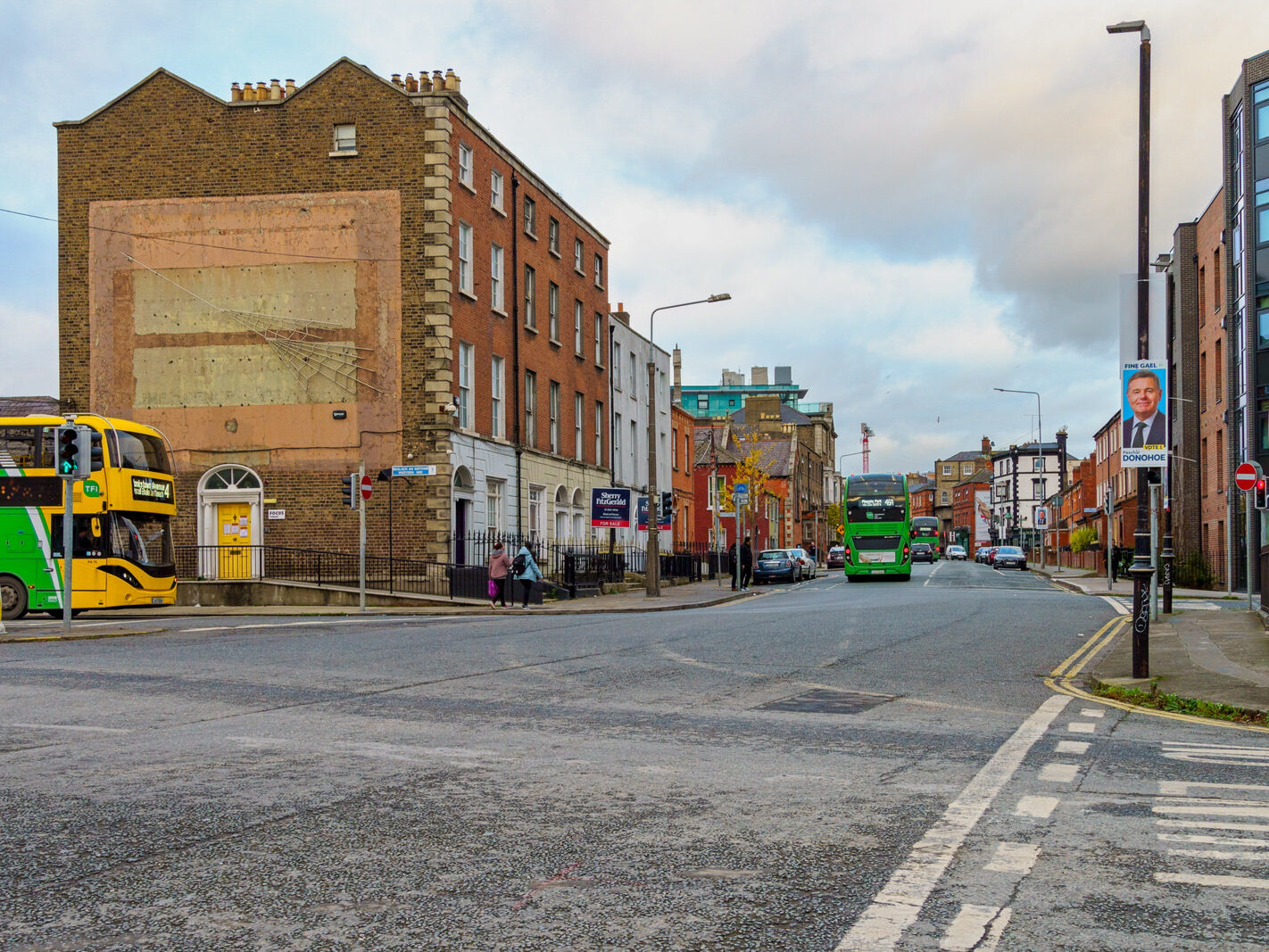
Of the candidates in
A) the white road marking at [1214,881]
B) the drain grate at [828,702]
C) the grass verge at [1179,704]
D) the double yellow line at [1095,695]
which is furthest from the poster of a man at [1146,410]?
the white road marking at [1214,881]

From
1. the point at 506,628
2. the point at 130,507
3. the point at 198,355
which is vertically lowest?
the point at 506,628

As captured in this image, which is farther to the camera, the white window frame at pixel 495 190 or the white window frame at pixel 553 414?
the white window frame at pixel 553 414

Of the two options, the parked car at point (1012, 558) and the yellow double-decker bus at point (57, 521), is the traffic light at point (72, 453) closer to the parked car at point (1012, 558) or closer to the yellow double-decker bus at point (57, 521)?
the yellow double-decker bus at point (57, 521)

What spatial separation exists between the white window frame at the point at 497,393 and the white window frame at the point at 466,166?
5.11m

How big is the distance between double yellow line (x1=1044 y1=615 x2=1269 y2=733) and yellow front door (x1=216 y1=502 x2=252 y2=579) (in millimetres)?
21430

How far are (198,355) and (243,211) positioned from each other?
4048 mm

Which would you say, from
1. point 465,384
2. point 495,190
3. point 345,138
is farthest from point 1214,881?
point 495,190

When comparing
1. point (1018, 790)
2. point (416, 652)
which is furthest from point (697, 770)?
point (416, 652)

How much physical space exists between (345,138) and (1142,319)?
80.2 feet

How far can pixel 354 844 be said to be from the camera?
218 inches

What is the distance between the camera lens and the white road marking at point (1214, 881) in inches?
191

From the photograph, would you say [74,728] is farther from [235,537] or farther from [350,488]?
[235,537]

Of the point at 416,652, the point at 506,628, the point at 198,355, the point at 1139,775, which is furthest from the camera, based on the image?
→ the point at 198,355

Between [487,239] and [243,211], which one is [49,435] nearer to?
[243,211]
